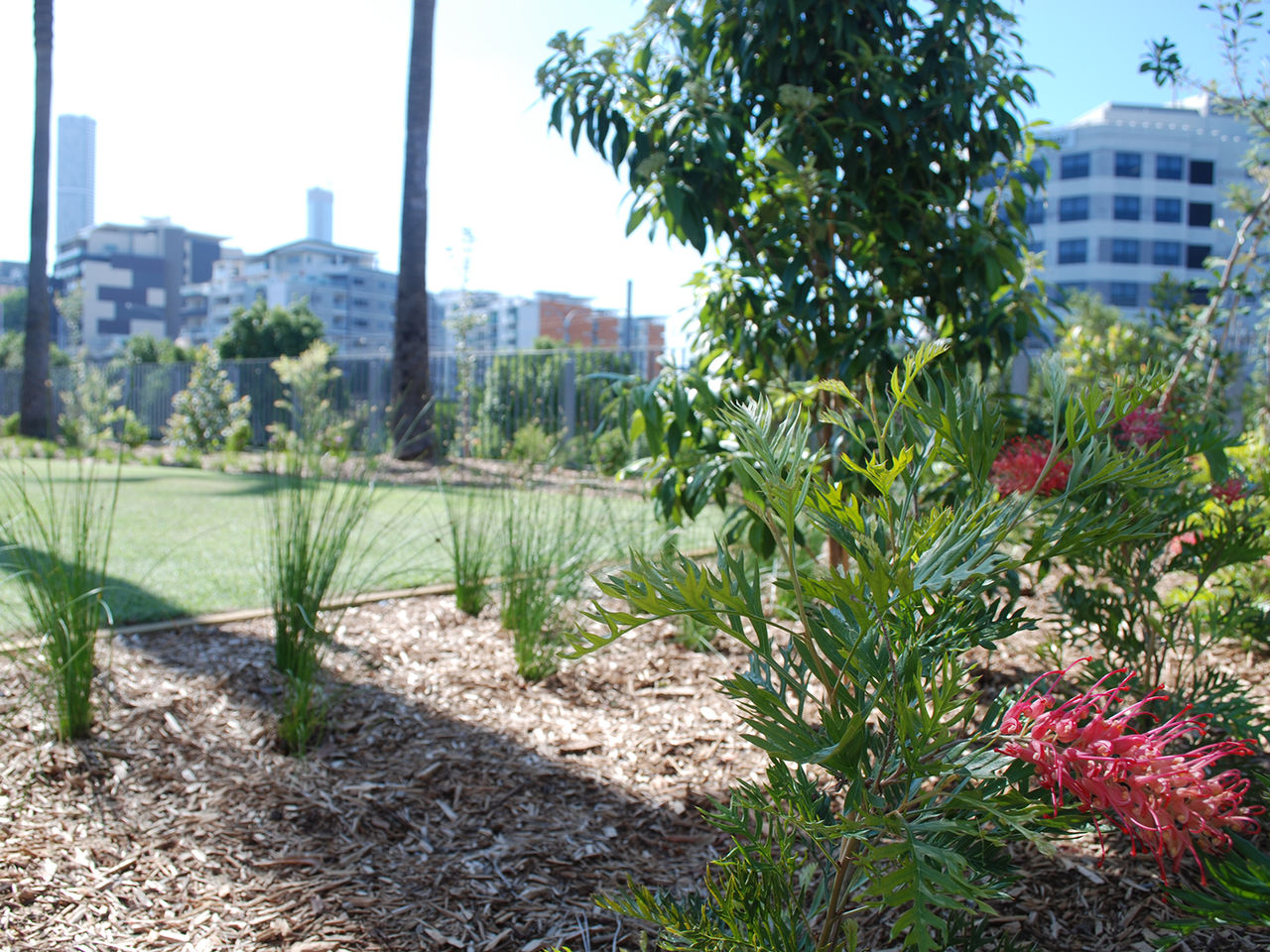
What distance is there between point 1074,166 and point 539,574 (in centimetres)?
6280

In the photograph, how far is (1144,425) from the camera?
1641 mm

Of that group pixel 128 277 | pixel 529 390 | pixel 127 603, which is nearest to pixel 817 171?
pixel 127 603

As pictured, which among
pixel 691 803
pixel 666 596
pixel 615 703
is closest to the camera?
pixel 666 596

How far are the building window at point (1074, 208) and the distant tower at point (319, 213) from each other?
120647 millimetres

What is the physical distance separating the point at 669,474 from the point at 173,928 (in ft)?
4.48

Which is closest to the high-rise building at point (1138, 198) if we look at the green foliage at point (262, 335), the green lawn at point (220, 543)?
the green foliage at point (262, 335)

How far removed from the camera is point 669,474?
2180 mm

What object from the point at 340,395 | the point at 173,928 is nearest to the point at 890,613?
the point at 173,928

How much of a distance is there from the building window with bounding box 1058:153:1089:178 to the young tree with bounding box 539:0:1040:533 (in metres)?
61.6

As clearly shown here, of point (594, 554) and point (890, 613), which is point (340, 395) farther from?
point (890, 613)

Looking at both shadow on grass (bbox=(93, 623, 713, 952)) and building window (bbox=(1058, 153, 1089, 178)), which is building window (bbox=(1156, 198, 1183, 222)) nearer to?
building window (bbox=(1058, 153, 1089, 178))

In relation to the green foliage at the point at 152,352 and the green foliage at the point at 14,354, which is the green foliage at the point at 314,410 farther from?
the green foliage at the point at 14,354

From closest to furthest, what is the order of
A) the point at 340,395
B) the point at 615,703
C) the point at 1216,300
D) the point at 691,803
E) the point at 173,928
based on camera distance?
the point at 173,928
the point at 691,803
the point at 615,703
the point at 1216,300
the point at 340,395

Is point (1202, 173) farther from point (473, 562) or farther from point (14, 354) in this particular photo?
point (473, 562)
